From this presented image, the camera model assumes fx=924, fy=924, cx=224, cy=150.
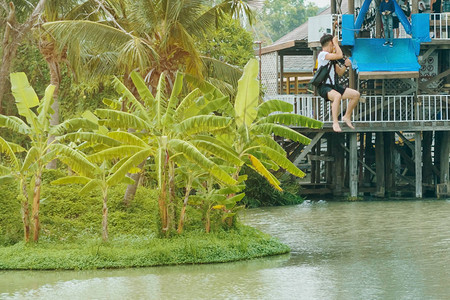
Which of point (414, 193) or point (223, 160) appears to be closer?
point (223, 160)

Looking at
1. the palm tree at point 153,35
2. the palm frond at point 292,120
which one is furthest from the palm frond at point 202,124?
the palm tree at point 153,35

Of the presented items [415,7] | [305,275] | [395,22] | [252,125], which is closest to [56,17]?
[252,125]

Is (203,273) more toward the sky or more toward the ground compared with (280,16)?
more toward the ground

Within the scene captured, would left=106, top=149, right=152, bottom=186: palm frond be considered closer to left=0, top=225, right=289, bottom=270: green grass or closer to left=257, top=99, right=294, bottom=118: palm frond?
left=0, top=225, right=289, bottom=270: green grass

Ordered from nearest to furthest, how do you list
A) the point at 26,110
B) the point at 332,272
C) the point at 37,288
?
the point at 37,288 → the point at 332,272 → the point at 26,110

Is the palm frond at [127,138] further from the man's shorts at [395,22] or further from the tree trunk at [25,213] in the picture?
the man's shorts at [395,22]

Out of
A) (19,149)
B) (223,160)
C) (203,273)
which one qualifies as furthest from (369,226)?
(19,149)

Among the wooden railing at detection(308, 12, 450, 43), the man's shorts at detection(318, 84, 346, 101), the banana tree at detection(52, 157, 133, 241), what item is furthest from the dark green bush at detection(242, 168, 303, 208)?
the man's shorts at detection(318, 84, 346, 101)

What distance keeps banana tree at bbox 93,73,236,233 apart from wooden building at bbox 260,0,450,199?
31.6 feet

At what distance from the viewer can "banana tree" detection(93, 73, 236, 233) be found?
15.4m

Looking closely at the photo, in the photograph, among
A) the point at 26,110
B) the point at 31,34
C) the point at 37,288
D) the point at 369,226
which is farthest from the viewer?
the point at 31,34

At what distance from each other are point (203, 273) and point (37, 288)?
2682mm

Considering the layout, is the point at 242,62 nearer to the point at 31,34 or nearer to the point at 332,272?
the point at 31,34

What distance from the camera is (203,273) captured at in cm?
1469
